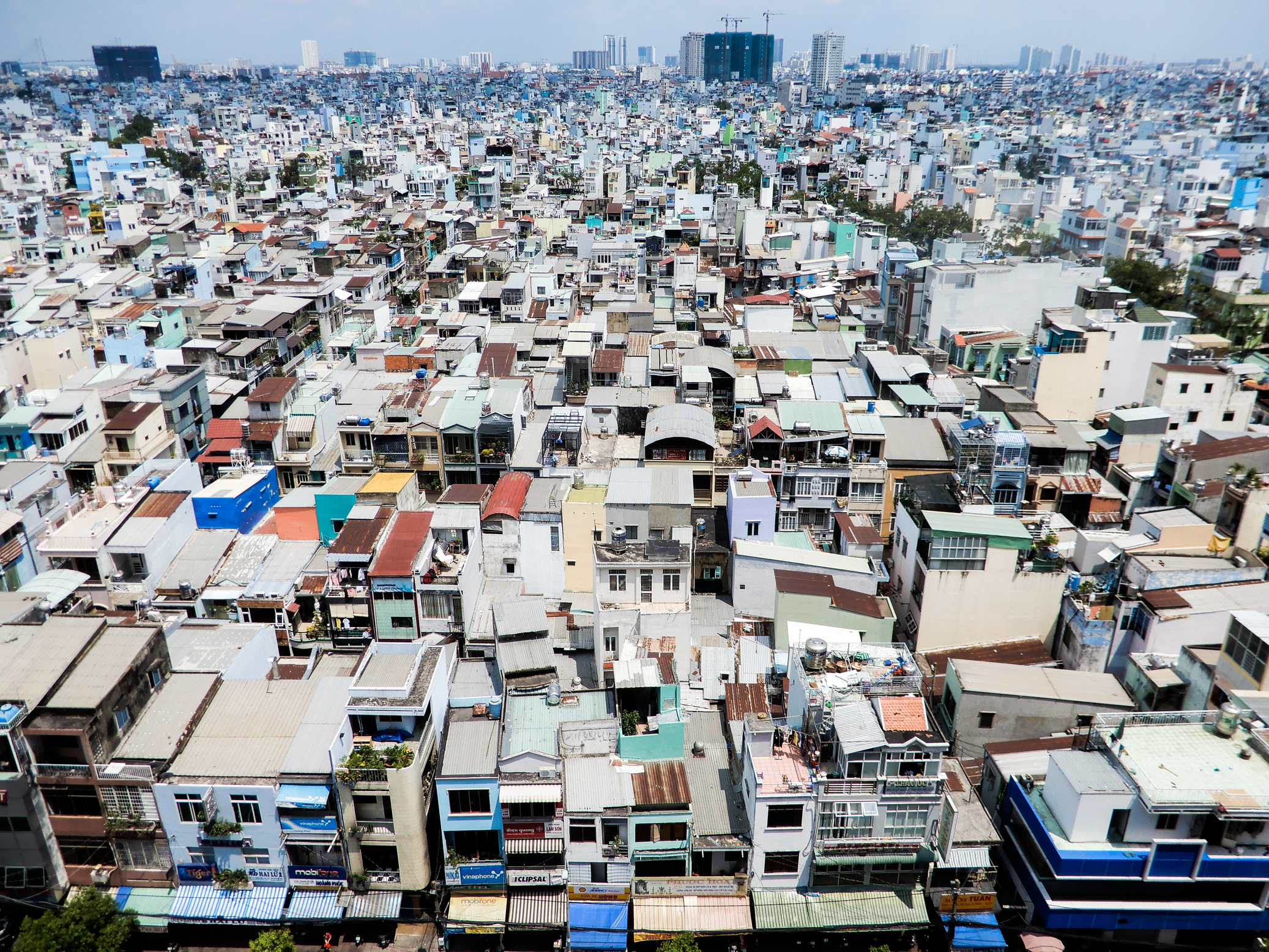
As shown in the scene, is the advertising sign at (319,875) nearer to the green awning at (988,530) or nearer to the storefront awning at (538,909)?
the storefront awning at (538,909)

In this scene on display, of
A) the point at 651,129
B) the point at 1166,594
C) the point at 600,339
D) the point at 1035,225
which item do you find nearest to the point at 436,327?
the point at 600,339

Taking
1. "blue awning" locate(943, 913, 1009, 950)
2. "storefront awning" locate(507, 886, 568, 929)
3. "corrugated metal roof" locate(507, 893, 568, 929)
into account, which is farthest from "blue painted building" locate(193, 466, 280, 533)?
"blue awning" locate(943, 913, 1009, 950)

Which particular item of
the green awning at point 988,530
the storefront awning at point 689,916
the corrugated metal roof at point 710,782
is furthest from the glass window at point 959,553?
the storefront awning at point 689,916

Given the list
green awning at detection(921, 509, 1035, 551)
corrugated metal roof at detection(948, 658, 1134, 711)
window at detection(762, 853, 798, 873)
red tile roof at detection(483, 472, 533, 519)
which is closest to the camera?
window at detection(762, 853, 798, 873)

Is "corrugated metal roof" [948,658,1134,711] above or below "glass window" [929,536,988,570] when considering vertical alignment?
below

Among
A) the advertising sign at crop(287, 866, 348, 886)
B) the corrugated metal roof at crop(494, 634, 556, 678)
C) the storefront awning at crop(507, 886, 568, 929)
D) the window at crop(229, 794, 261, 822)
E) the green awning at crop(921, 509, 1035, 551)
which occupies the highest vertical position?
the green awning at crop(921, 509, 1035, 551)

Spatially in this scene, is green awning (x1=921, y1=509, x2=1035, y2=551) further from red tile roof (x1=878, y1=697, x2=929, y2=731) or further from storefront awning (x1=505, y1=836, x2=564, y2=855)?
storefront awning (x1=505, y1=836, x2=564, y2=855)

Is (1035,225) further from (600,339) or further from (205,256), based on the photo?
(205,256)
